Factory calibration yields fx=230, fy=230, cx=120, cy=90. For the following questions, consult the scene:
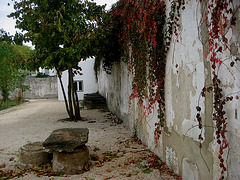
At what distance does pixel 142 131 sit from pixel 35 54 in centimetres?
535

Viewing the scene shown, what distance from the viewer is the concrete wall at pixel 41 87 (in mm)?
25875

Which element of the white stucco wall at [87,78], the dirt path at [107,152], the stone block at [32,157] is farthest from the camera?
the white stucco wall at [87,78]

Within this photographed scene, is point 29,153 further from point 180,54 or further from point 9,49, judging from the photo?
point 9,49

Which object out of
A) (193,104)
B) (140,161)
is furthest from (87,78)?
(193,104)

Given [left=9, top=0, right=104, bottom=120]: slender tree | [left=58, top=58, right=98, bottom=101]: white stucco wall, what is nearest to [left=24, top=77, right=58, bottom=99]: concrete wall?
[left=58, top=58, right=98, bottom=101]: white stucco wall

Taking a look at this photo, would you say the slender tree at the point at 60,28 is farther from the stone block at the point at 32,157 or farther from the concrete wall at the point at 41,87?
the concrete wall at the point at 41,87

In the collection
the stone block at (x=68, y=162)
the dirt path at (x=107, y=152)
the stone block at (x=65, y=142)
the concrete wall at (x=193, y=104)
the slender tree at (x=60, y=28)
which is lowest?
the dirt path at (x=107, y=152)

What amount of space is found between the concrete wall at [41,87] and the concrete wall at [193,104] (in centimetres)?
2389

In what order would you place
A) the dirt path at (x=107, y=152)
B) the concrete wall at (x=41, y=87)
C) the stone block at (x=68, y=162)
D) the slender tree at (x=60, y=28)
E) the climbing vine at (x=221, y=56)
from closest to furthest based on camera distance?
the climbing vine at (x=221, y=56) → the dirt path at (x=107, y=152) → the stone block at (x=68, y=162) → the slender tree at (x=60, y=28) → the concrete wall at (x=41, y=87)

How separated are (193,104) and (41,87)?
25.3 metres

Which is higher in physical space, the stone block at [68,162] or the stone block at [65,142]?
the stone block at [65,142]

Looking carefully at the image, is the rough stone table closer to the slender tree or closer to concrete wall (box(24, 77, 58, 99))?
the slender tree

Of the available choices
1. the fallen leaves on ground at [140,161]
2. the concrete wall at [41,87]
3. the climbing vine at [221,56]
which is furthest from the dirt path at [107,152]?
the concrete wall at [41,87]

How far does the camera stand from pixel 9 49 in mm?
13320
